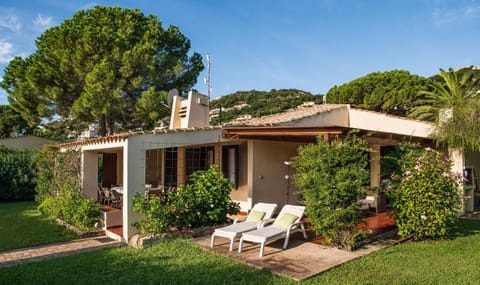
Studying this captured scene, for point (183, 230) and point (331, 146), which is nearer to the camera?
point (331, 146)

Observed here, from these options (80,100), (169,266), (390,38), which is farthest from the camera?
(80,100)

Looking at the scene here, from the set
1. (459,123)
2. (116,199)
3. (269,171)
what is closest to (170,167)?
(116,199)

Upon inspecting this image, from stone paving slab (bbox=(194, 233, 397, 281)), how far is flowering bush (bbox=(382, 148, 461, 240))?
769 millimetres

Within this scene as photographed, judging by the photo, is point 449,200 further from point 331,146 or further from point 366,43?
point 366,43

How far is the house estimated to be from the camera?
9.27m

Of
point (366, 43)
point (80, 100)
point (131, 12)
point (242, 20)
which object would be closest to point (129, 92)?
point (80, 100)

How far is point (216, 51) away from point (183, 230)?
17.4 metres

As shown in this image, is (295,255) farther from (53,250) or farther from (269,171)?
(53,250)

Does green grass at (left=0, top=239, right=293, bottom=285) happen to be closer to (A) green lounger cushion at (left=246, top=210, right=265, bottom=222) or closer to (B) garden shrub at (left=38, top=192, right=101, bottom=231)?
(A) green lounger cushion at (left=246, top=210, right=265, bottom=222)

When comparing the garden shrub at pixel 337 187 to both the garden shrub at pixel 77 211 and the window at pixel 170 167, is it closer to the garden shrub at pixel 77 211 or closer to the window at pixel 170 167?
the garden shrub at pixel 77 211

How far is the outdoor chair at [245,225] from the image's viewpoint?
8.13m

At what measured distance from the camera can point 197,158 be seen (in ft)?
47.1

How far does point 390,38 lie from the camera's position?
55.8 ft

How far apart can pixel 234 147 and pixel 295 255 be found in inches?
252
